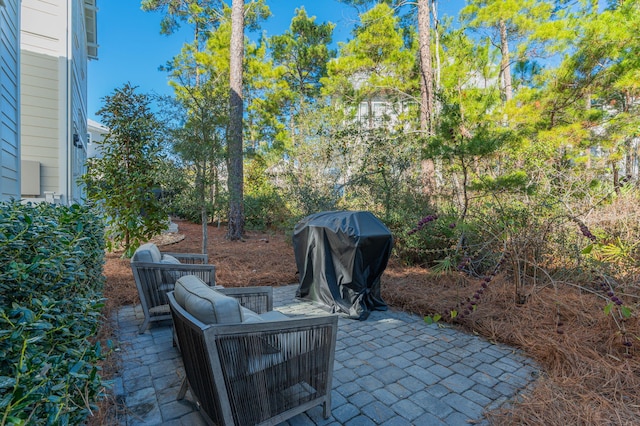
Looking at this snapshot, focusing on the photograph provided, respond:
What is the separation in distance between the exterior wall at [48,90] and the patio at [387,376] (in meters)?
3.56

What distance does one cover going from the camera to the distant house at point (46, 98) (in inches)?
212

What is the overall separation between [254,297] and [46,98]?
546 centimetres

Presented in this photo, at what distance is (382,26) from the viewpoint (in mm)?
10320

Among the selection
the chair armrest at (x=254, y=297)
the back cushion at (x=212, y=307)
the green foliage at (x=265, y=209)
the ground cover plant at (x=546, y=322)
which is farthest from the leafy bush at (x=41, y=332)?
the green foliage at (x=265, y=209)

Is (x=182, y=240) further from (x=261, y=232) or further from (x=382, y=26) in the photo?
(x=382, y=26)

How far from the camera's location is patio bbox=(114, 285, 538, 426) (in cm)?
217

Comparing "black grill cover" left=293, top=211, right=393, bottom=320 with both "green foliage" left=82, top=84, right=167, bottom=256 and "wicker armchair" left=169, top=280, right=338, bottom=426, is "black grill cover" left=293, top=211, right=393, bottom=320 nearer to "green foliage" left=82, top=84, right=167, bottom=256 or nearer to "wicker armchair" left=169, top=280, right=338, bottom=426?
"wicker armchair" left=169, top=280, right=338, bottom=426

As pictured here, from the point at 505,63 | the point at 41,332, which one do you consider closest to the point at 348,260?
the point at 41,332

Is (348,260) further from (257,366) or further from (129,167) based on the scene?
(129,167)

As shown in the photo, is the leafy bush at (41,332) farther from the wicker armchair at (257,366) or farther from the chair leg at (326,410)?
the chair leg at (326,410)

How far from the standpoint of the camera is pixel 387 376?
2660 mm

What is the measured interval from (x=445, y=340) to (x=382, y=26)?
1008 centimetres

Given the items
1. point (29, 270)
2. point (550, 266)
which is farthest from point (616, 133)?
point (29, 270)

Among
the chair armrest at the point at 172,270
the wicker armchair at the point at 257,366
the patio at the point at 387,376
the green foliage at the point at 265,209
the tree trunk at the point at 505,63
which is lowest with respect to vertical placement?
the patio at the point at 387,376
